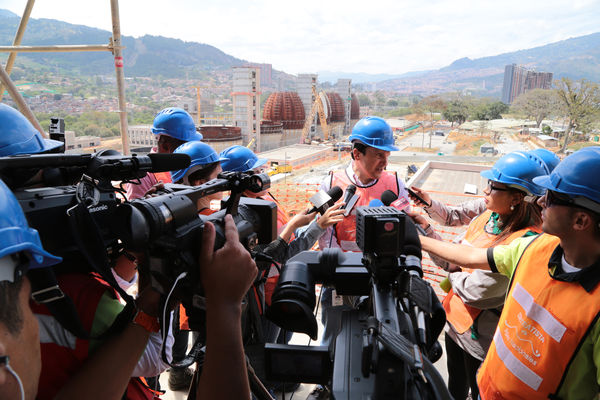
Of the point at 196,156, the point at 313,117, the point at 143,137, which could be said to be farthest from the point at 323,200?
the point at 313,117

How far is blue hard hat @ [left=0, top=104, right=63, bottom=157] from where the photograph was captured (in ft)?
4.03

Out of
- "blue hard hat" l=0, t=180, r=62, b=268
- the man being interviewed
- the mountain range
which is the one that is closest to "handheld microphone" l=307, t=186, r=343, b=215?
the man being interviewed

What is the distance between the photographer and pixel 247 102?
4088 cm

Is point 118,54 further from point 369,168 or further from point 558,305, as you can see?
point 558,305

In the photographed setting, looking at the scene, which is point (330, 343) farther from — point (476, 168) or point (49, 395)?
point (476, 168)

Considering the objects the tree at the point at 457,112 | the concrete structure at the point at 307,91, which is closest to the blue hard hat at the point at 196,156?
the concrete structure at the point at 307,91

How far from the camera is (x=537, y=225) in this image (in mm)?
2338

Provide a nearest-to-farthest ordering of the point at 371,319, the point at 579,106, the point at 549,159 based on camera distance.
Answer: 1. the point at 371,319
2. the point at 549,159
3. the point at 579,106

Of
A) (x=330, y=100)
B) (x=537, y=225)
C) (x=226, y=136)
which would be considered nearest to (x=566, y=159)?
(x=537, y=225)

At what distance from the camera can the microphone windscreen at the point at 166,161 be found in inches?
49.1

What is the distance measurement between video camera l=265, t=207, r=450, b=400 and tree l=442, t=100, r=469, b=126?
6123cm

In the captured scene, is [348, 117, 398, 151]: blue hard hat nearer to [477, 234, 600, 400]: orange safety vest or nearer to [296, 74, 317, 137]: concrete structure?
[477, 234, 600, 400]: orange safety vest

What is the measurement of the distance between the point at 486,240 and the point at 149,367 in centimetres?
212

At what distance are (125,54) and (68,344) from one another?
12242cm
